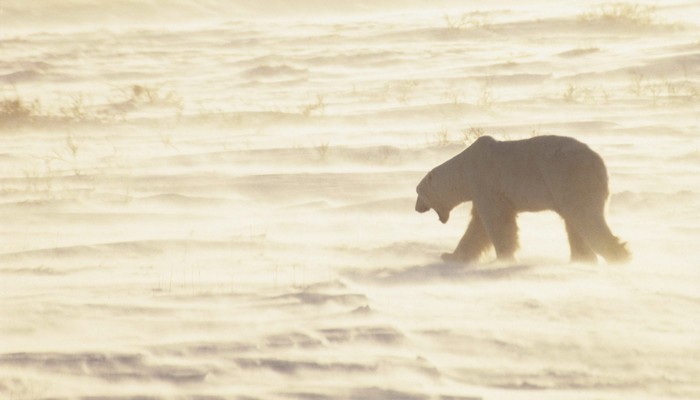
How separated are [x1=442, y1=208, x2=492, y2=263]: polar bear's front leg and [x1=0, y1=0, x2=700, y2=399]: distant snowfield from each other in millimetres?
90

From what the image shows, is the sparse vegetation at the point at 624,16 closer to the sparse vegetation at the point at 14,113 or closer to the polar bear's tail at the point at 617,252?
the sparse vegetation at the point at 14,113

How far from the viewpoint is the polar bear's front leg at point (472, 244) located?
22.8 feet

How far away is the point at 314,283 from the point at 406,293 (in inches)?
20.4

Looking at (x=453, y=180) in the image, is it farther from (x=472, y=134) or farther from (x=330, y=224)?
(x=472, y=134)

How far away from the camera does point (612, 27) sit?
1889 centimetres

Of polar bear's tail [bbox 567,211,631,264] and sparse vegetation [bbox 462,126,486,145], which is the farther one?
sparse vegetation [bbox 462,126,486,145]

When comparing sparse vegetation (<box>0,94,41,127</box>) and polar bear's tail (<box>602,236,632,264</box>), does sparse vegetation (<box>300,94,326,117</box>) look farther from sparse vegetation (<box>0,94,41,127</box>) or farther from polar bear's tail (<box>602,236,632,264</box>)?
polar bear's tail (<box>602,236,632,264</box>)

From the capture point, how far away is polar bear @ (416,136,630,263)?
6336 millimetres

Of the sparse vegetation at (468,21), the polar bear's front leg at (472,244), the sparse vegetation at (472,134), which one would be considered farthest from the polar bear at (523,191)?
the sparse vegetation at (468,21)

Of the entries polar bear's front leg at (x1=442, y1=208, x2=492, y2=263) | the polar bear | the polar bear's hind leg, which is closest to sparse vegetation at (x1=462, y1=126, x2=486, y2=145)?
the polar bear

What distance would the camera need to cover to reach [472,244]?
6.96 metres

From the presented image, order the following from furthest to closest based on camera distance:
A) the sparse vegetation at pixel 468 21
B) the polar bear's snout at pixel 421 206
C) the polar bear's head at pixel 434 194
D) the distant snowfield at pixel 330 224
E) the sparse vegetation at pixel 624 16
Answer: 1. the sparse vegetation at pixel 468 21
2. the sparse vegetation at pixel 624 16
3. the polar bear's snout at pixel 421 206
4. the polar bear's head at pixel 434 194
5. the distant snowfield at pixel 330 224

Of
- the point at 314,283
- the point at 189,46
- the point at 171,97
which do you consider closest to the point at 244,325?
the point at 314,283

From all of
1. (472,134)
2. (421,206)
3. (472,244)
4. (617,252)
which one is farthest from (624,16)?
(617,252)
